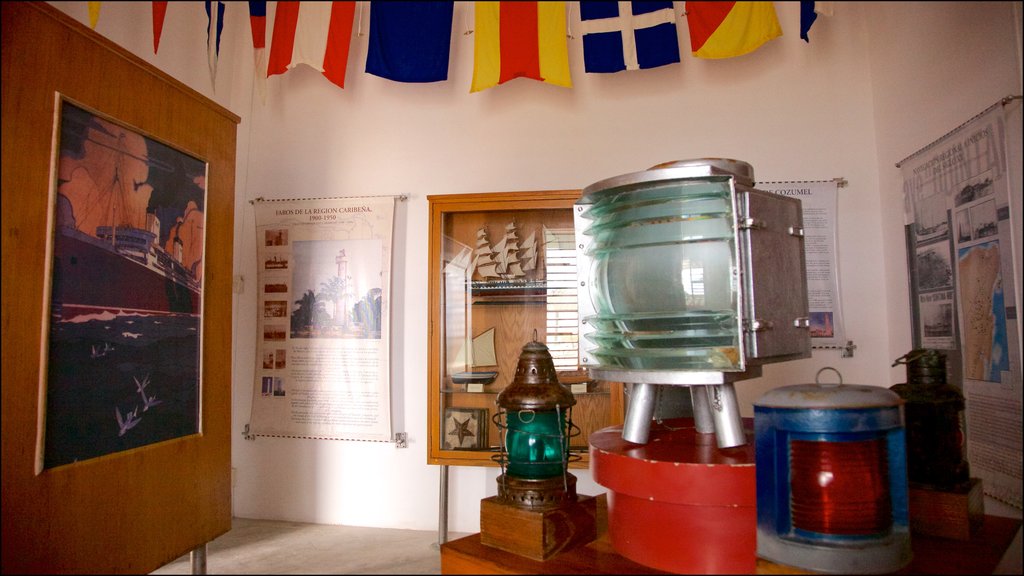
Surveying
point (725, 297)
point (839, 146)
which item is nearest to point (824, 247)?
point (839, 146)

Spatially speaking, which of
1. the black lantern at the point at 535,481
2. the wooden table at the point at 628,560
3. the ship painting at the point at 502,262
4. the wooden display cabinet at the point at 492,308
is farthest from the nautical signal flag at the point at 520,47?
the wooden table at the point at 628,560

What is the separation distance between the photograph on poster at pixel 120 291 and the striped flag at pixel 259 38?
1.25 metres

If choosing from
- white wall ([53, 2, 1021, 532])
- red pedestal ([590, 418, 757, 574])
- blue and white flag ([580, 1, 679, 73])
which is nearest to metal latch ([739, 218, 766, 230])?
red pedestal ([590, 418, 757, 574])

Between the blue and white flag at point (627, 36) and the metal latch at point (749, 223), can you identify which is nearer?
the metal latch at point (749, 223)

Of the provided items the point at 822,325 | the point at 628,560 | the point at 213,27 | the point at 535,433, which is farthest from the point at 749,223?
the point at 213,27

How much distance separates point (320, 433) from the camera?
2.75 m

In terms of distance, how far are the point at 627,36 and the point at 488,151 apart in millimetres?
756

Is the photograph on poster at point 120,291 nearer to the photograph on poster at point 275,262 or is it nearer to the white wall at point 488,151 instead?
the white wall at point 488,151

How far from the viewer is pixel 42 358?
1.15 metres

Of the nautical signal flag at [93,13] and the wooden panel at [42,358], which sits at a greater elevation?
the nautical signal flag at [93,13]

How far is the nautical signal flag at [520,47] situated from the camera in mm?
2361

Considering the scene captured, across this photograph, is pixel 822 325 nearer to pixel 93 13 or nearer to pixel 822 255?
pixel 822 255

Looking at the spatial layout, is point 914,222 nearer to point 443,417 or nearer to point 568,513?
point 568,513

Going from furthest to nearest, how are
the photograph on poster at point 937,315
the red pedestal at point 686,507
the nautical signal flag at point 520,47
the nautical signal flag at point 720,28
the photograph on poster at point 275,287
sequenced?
the photograph on poster at point 275,287 → the nautical signal flag at point 520,47 → the nautical signal flag at point 720,28 → the photograph on poster at point 937,315 → the red pedestal at point 686,507
